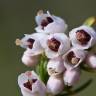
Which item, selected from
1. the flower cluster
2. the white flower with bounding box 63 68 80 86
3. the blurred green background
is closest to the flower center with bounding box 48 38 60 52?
the flower cluster

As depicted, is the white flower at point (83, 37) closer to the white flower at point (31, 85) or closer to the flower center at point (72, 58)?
the flower center at point (72, 58)

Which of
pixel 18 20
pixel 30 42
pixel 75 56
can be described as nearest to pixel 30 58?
pixel 30 42

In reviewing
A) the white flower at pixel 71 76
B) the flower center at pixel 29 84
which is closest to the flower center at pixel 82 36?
the white flower at pixel 71 76

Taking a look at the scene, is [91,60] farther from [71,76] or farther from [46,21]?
[46,21]

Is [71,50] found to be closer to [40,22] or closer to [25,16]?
[40,22]

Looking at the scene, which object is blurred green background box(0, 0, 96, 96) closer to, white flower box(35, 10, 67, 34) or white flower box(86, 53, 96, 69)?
white flower box(35, 10, 67, 34)

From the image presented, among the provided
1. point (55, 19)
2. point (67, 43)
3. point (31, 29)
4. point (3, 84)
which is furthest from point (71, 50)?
point (31, 29)
